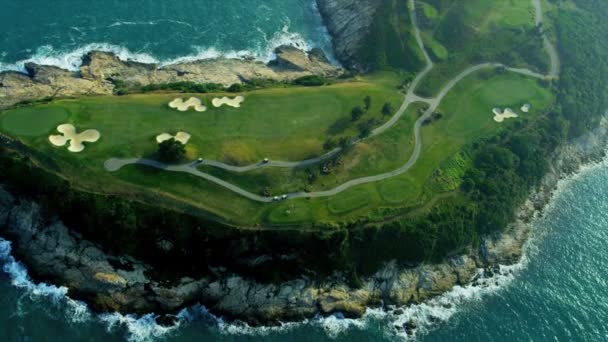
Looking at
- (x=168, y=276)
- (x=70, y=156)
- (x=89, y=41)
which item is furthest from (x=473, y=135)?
(x=89, y=41)

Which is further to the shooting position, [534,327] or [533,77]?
[533,77]

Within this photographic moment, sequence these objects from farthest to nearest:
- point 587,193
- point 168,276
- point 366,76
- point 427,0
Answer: point 427,0 → point 366,76 → point 587,193 → point 168,276

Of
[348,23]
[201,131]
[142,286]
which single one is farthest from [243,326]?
[348,23]

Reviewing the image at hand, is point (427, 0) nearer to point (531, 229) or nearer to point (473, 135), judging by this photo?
point (473, 135)

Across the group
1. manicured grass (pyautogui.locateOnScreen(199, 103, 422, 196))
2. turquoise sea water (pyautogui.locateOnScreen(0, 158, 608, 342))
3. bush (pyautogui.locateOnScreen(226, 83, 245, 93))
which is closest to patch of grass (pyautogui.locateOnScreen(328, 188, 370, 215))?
manicured grass (pyautogui.locateOnScreen(199, 103, 422, 196))

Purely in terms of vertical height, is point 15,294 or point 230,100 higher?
point 230,100

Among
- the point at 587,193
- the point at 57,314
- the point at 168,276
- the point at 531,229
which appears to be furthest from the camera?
the point at 587,193
